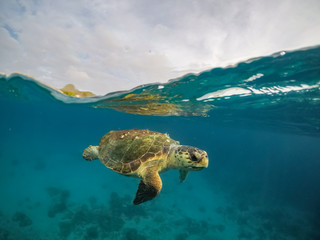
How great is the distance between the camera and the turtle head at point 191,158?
429cm

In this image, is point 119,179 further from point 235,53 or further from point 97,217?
point 235,53

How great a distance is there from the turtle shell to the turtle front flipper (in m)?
0.56

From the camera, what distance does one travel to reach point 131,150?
16.6 ft

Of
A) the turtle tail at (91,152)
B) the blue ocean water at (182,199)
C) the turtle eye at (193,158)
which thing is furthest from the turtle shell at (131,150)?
the blue ocean water at (182,199)

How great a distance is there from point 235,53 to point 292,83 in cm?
503

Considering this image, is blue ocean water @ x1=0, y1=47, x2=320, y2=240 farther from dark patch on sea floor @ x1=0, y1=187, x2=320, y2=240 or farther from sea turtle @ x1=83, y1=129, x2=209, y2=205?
sea turtle @ x1=83, y1=129, x2=209, y2=205

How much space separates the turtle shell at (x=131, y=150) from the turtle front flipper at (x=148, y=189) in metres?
0.56

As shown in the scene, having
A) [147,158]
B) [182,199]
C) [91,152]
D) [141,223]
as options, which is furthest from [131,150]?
[182,199]

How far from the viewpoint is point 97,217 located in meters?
11.5

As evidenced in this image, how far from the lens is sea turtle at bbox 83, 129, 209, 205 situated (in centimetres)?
421

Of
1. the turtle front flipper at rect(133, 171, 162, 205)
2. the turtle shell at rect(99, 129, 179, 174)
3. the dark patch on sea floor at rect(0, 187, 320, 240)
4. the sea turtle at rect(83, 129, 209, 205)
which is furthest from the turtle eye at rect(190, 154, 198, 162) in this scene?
the dark patch on sea floor at rect(0, 187, 320, 240)

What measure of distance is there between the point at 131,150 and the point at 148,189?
149cm

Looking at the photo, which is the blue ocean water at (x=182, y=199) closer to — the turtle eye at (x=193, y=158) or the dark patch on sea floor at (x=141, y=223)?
the dark patch on sea floor at (x=141, y=223)

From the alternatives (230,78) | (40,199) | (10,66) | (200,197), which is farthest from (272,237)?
(10,66)
